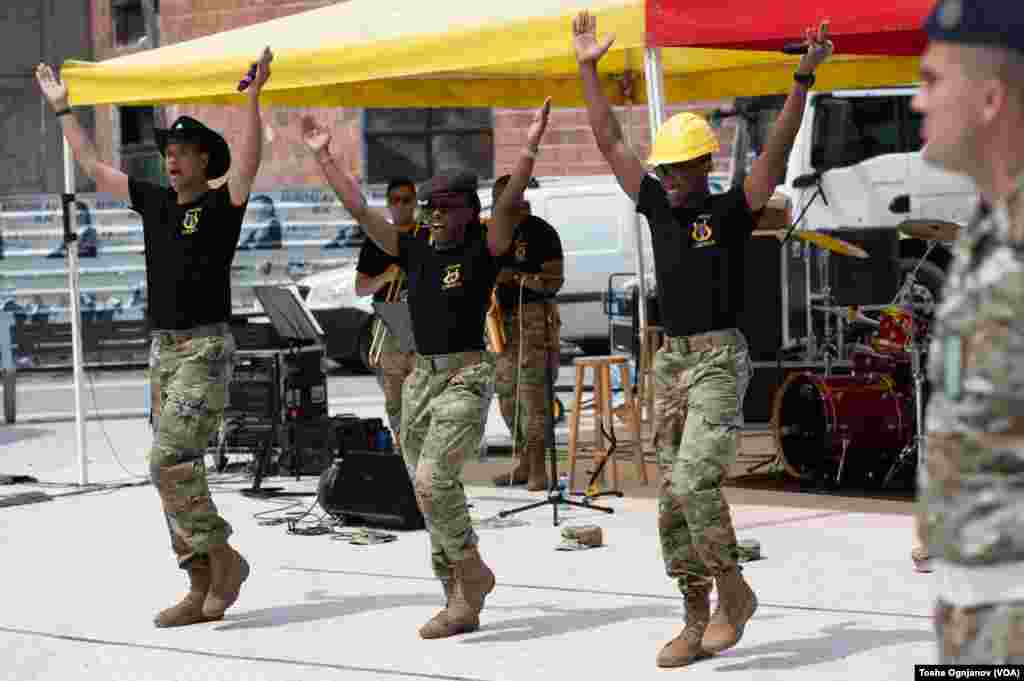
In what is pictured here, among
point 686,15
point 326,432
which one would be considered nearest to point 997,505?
point 686,15

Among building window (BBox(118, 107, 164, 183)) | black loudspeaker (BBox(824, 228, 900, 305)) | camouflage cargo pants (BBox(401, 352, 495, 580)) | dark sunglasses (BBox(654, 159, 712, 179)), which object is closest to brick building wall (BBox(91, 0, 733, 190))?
building window (BBox(118, 107, 164, 183))

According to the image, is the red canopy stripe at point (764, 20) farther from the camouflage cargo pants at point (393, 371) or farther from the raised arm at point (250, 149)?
the camouflage cargo pants at point (393, 371)

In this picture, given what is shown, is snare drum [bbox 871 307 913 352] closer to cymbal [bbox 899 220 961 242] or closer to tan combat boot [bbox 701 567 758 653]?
cymbal [bbox 899 220 961 242]

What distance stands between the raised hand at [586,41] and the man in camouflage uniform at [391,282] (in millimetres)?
4337

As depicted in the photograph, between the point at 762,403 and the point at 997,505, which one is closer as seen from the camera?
the point at 997,505

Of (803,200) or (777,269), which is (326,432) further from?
(803,200)

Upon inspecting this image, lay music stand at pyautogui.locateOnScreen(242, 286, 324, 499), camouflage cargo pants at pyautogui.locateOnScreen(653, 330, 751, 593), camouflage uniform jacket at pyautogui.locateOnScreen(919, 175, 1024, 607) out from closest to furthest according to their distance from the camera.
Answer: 1. camouflage uniform jacket at pyautogui.locateOnScreen(919, 175, 1024, 607)
2. camouflage cargo pants at pyautogui.locateOnScreen(653, 330, 751, 593)
3. music stand at pyautogui.locateOnScreen(242, 286, 324, 499)

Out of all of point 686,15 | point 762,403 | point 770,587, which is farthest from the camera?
point 762,403

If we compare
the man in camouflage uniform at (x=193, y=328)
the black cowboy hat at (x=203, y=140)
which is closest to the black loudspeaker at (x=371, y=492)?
the man in camouflage uniform at (x=193, y=328)

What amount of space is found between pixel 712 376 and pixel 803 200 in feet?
36.6

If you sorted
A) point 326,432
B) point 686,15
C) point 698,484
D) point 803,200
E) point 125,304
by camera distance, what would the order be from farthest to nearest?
point 125,304 → point 803,200 → point 326,432 → point 686,15 → point 698,484

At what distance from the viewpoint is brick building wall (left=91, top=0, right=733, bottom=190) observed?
2527cm

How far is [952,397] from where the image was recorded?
296cm

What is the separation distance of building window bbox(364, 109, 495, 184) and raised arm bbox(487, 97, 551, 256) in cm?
1915
